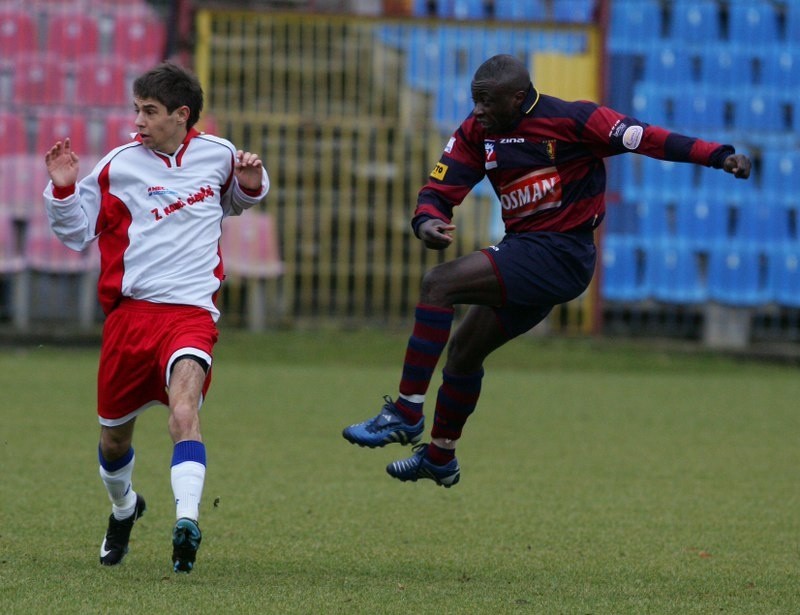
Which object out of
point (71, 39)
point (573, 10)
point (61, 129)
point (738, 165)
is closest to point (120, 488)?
point (738, 165)

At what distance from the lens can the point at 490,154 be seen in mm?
6613

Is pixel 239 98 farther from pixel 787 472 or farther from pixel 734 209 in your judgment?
pixel 787 472

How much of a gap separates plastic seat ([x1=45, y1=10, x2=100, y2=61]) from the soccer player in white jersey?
47.3 feet

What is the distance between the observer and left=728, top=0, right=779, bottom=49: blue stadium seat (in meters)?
20.4

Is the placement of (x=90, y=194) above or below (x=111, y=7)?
below

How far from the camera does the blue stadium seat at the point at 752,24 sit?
20406 mm

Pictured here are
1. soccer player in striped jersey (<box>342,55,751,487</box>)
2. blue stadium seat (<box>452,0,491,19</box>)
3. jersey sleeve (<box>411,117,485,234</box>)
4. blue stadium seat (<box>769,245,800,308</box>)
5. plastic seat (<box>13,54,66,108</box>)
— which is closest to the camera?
soccer player in striped jersey (<box>342,55,751,487</box>)

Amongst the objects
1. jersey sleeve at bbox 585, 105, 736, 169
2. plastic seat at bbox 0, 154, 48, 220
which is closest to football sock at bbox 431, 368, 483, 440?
jersey sleeve at bbox 585, 105, 736, 169

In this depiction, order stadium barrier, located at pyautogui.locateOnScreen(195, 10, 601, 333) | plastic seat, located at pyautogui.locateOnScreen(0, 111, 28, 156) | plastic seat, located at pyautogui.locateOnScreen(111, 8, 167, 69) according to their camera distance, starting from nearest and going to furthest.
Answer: plastic seat, located at pyautogui.locateOnScreen(0, 111, 28, 156), stadium barrier, located at pyautogui.locateOnScreen(195, 10, 601, 333), plastic seat, located at pyautogui.locateOnScreen(111, 8, 167, 69)

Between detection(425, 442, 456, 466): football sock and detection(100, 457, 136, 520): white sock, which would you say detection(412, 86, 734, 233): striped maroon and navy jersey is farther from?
detection(100, 457, 136, 520): white sock

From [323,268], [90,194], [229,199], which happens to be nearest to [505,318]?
[229,199]

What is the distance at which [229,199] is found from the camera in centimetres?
632

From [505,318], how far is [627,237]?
43.5 ft

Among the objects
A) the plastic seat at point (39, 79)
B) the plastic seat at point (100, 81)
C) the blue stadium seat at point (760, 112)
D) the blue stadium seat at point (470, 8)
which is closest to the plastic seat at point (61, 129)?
the plastic seat at point (39, 79)
